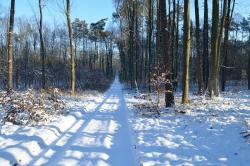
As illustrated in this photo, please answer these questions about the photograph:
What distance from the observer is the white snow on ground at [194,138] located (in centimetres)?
880

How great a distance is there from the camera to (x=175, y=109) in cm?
1670

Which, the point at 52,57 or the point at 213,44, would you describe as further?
the point at 52,57

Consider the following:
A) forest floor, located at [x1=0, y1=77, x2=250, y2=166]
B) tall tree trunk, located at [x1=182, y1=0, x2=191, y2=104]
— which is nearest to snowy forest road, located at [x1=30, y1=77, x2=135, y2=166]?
forest floor, located at [x1=0, y1=77, x2=250, y2=166]

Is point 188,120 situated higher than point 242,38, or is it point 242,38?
point 242,38

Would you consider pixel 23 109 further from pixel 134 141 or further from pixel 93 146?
pixel 134 141

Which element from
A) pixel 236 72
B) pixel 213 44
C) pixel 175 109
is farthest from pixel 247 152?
pixel 236 72

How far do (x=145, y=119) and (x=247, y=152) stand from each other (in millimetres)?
6590

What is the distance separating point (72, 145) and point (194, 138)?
144 inches

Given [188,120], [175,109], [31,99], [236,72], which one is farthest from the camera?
[236,72]

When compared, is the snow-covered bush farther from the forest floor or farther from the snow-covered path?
the snow-covered path

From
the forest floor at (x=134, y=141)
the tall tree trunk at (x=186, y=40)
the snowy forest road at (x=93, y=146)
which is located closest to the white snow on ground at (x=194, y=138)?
the forest floor at (x=134, y=141)

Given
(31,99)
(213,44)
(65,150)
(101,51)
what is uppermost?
(101,51)

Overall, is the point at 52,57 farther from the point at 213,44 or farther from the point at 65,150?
the point at 65,150

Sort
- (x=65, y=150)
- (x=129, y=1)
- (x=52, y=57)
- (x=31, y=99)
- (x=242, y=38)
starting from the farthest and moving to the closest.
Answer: (x=52, y=57)
(x=242, y=38)
(x=129, y=1)
(x=31, y=99)
(x=65, y=150)
